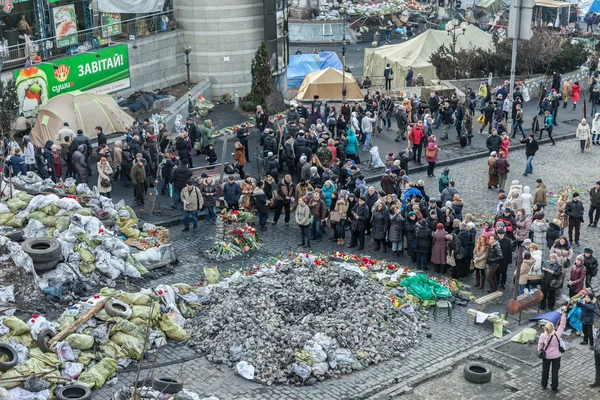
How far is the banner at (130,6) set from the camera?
3747 centimetres

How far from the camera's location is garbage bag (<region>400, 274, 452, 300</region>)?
2084 centimetres

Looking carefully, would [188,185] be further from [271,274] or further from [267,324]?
[267,324]

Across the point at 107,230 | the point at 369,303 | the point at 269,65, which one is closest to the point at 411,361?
the point at 369,303

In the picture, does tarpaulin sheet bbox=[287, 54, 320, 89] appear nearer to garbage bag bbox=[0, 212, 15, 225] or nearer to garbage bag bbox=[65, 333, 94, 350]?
garbage bag bbox=[0, 212, 15, 225]

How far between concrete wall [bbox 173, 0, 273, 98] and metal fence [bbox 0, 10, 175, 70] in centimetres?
99

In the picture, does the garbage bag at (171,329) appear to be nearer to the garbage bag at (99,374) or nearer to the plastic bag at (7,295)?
the garbage bag at (99,374)

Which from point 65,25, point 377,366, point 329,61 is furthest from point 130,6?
point 377,366

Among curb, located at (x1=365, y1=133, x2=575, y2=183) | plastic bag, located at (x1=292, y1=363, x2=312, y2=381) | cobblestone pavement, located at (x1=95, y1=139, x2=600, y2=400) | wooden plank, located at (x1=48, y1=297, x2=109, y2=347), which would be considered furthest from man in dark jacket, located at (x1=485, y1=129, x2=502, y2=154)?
wooden plank, located at (x1=48, y1=297, x2=109, y2=347)

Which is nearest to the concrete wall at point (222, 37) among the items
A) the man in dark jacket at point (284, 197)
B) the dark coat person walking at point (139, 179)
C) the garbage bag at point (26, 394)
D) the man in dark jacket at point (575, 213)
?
the dark coat person walking at point (139, 179)

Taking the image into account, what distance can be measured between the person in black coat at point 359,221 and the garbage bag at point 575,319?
615 cm

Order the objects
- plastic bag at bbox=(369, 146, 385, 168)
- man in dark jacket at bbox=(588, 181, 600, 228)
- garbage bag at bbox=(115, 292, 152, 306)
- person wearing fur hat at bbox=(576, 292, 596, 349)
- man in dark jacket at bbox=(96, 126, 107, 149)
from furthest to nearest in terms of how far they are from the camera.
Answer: plastic bag at bbox=(369, 146, 385, 168)
man in dark jacket at bbox=(96, 126, 107, 149)
man in dark jacket at bbox=(588, 181, 600, 228)
garbage bag at bbox=(115, 292, 152, 306)
person wearing fur hat at bbox=(576, 292, 596, 349)

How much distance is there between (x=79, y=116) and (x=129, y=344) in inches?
600

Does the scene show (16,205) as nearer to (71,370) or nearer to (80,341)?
(80,341)

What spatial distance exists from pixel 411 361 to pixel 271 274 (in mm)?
4274
